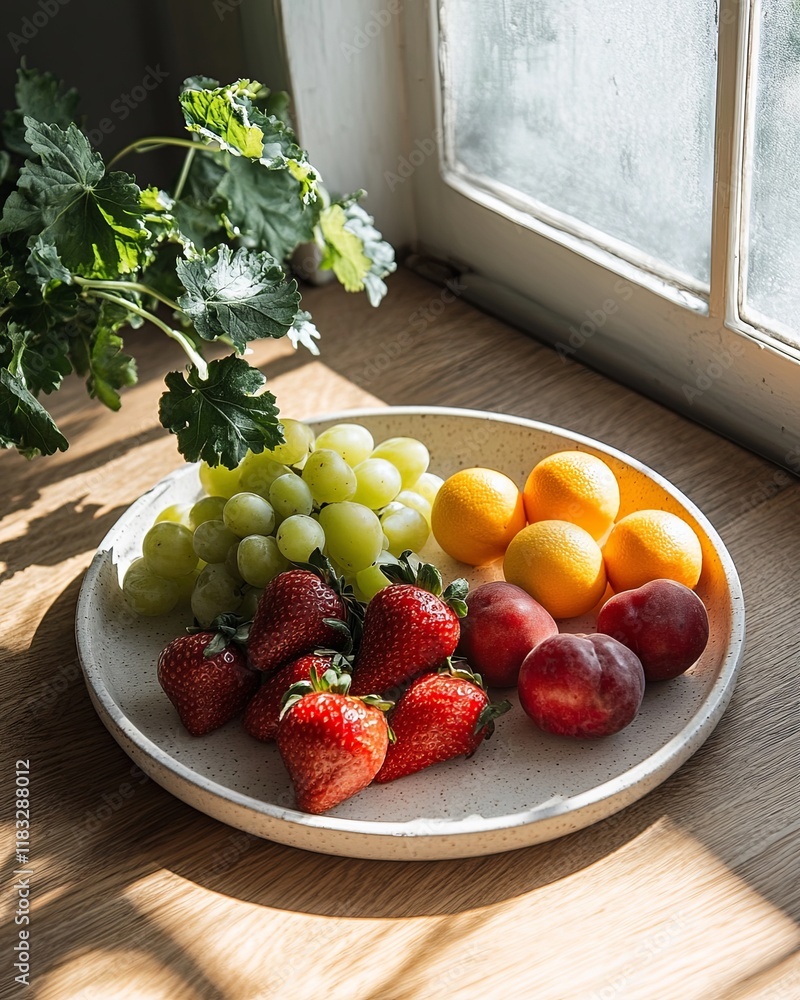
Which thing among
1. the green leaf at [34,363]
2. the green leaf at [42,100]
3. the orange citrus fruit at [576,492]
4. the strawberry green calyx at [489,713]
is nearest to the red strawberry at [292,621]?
the strawberry green calyx at [489,713]

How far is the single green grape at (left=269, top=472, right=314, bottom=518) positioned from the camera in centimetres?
95

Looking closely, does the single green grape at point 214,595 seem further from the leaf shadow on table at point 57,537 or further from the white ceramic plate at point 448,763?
the leaf shadow on table at point 57,537

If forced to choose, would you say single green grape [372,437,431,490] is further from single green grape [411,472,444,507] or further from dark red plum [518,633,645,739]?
dark red plum [518,633,645,739]

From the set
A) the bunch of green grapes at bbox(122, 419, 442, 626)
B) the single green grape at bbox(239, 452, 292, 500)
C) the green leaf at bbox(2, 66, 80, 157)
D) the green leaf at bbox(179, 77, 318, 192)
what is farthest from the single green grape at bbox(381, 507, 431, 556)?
the green leaf at bbox(2, 66, 80, 157)

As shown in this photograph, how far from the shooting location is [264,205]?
1.19 m

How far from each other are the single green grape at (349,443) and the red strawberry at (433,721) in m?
0.28

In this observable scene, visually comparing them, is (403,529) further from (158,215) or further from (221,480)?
(158,215)

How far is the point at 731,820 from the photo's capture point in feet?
2.58

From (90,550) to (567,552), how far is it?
19.7 inches

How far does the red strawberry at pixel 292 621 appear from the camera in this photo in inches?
33.0

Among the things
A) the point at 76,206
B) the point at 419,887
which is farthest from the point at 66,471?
the point at 419,887

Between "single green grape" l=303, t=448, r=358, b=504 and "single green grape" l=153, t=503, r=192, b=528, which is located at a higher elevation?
"single green grape" l=303, t=448, r=358, b=504

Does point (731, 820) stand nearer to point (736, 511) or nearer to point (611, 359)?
point (736, 511)

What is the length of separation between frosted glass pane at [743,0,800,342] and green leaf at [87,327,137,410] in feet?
2.13
